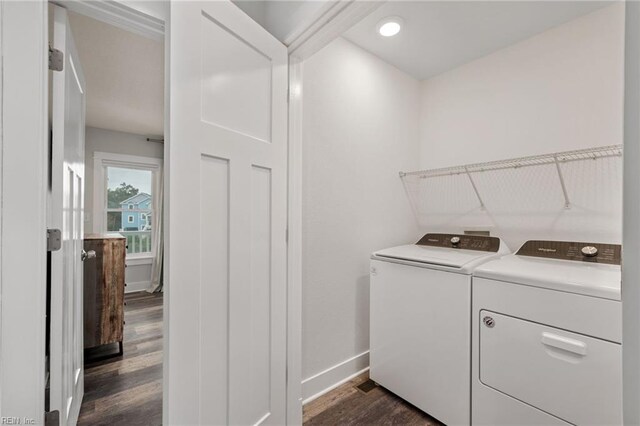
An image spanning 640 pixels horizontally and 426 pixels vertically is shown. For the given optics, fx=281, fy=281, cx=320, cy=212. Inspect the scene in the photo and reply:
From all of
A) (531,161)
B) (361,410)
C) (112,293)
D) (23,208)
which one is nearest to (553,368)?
(361,410)

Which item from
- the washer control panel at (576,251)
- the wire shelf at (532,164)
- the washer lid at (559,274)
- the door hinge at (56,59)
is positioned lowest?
the washer lid at (559,274)

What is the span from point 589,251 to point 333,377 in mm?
1684

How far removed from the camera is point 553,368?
47.6 inches

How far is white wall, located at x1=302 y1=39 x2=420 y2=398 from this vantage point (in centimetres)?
182

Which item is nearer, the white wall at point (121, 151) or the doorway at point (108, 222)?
the doorway at point (108, 222)

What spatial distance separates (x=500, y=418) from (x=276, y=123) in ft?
5.87

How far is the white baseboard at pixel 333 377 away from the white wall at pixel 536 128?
4.25 feet

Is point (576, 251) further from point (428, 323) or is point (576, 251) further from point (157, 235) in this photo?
point (157, 235)

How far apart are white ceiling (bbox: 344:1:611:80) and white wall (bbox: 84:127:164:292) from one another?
391 cm

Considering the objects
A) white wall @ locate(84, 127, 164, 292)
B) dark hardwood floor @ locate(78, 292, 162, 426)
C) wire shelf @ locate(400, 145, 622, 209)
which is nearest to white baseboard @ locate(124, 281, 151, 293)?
white wall @ locate(84, 127, 164, 292)

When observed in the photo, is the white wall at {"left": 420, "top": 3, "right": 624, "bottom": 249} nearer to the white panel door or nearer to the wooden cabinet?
the white panel door

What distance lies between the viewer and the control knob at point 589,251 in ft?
4.90

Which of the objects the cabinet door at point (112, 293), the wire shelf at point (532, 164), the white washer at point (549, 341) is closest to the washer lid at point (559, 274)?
the white washer at point (549, 341)

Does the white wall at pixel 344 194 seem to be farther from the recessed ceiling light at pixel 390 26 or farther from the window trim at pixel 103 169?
the window trim at pixel 103 169
